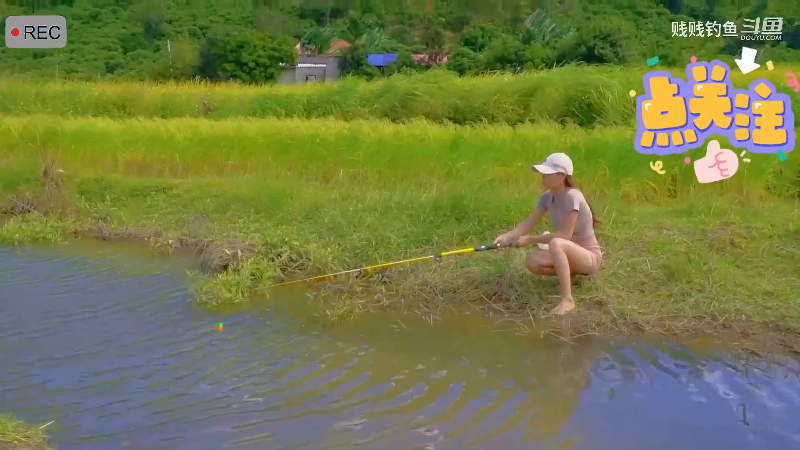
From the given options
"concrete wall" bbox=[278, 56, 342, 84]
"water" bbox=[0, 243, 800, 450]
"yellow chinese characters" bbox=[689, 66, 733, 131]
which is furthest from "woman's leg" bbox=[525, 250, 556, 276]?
"concrete wall" bbox=[278, 56, 342, 84]

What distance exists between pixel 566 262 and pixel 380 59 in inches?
530

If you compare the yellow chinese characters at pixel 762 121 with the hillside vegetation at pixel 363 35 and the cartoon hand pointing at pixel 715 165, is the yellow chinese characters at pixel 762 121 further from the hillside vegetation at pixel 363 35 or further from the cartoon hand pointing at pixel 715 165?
the hillside vegetation at pixel 363 35

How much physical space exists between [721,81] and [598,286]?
381cm

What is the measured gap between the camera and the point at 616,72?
30.9 ft

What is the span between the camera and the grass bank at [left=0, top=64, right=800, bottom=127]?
28.2 ft

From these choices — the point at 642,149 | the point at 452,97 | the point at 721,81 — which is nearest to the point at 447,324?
the point at 642,149

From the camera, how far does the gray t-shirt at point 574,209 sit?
12.6 ft

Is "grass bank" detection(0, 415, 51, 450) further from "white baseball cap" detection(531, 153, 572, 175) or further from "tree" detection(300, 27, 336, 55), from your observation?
"tree" detection(300, 27, 336, 55)

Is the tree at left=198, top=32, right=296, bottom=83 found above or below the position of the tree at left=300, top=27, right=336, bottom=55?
below

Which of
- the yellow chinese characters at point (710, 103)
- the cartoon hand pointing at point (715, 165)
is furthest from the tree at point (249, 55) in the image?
the cartoon hand pointing at point (715, 165)

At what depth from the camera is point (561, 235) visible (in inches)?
154

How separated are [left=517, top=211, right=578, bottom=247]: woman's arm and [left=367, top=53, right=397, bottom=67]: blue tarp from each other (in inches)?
512

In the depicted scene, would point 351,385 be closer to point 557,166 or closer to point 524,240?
point 524,240

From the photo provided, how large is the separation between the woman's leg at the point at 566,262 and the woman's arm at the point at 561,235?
Answer: 0.14 ft
